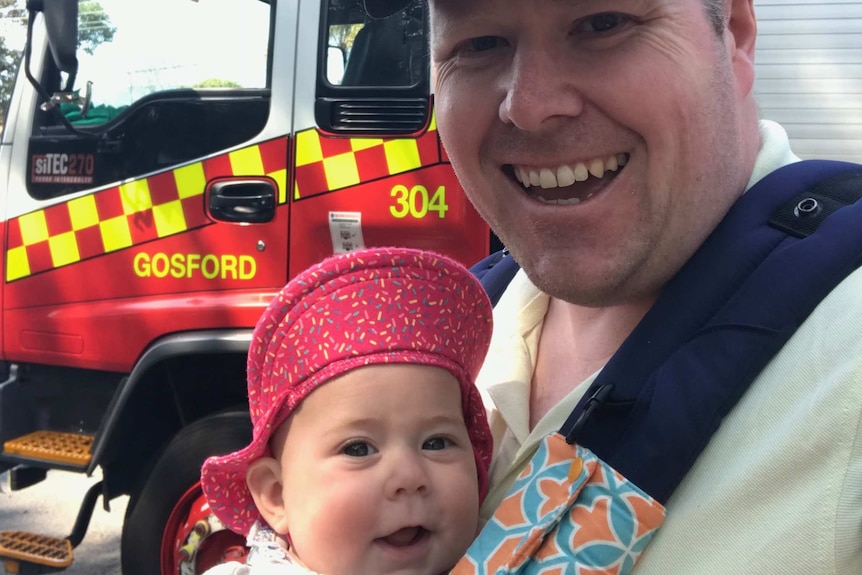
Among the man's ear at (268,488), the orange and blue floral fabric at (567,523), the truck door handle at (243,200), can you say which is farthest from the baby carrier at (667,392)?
the truck door handle at (243,200)

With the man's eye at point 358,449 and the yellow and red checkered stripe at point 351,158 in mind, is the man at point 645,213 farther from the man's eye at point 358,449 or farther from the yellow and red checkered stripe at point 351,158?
the yellow and red checkered stripe at point 351,158

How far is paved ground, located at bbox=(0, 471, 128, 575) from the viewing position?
4.26 m

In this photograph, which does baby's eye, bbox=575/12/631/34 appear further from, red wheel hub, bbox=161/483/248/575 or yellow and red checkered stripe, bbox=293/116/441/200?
red wheel hub, bbox=161/483/248/575

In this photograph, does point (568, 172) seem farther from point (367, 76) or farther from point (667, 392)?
point (367, 76)

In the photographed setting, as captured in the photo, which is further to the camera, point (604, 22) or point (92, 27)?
point (92, 27)

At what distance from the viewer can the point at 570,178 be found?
1.37m

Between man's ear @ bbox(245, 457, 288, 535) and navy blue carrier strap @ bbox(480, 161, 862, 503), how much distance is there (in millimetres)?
601

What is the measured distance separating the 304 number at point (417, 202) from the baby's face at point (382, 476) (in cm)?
153

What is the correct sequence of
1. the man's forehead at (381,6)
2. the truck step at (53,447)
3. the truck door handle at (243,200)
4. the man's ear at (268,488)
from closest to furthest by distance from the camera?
the man's ear at (268,488), the man's forehead at (381,6), the truck door handle at (243,200), the truck step at (53,447)

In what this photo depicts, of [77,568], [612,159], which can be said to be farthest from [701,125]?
[77,568]

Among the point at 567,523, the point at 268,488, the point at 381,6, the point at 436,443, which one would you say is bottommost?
the point at 268,488

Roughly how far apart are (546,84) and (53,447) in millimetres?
2890

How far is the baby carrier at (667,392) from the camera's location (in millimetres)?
1062

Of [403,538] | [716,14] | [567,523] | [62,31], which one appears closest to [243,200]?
[62,31]
